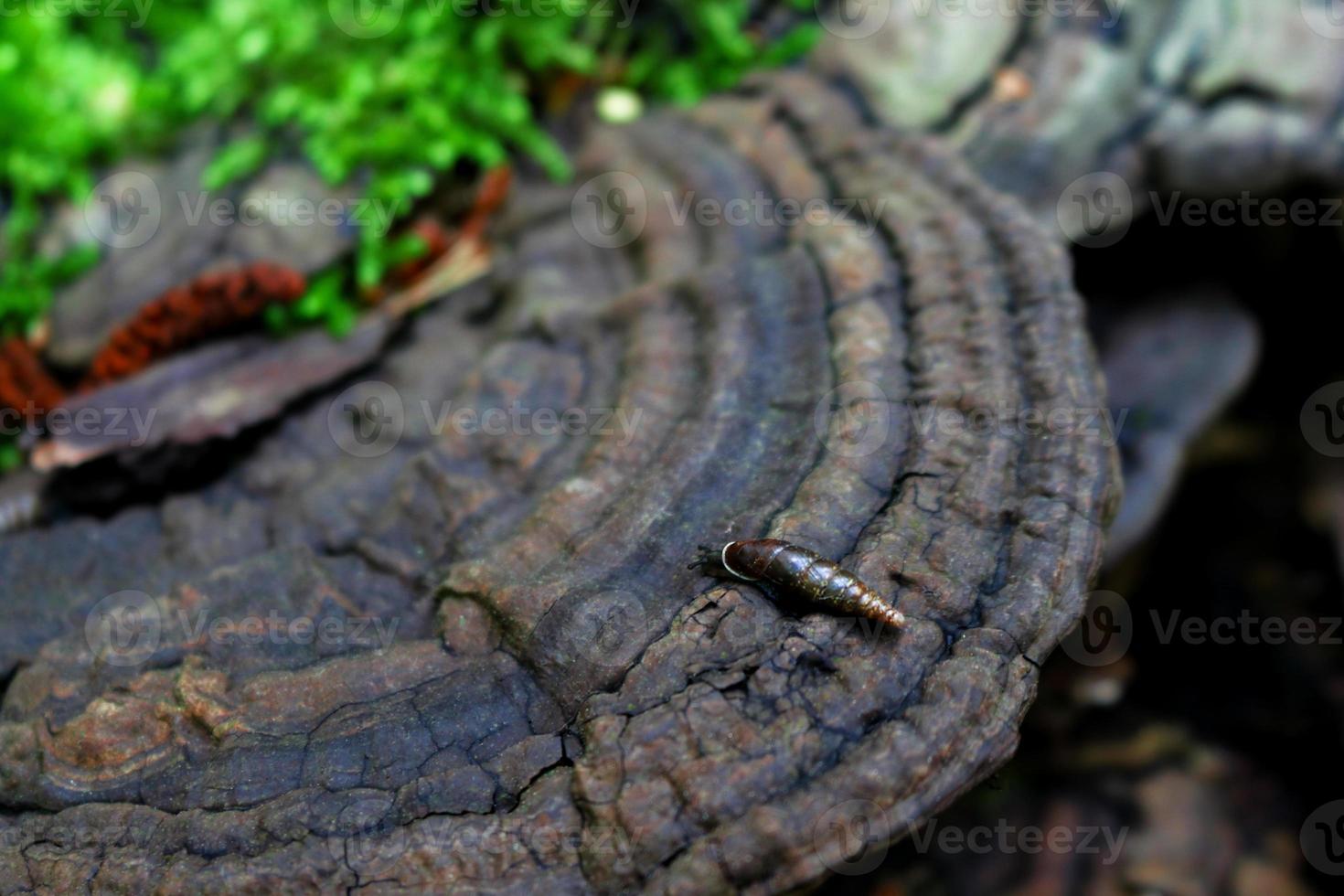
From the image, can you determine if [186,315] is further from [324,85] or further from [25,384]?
[324,85]

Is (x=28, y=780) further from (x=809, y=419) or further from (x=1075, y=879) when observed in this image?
(x=1075, y=879)

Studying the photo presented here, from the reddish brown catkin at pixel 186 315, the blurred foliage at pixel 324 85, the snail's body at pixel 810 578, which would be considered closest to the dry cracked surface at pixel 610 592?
the snail's body at pixel 810 578

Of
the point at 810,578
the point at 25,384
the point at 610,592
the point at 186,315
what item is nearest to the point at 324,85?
the point at 186,315

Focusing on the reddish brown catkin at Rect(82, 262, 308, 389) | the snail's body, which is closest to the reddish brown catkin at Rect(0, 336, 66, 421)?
the reddish brown catkin at Rect(82, 262, 308, 389)

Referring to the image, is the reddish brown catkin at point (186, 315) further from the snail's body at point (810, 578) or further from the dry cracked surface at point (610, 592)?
the snail's body at point (810, 578)

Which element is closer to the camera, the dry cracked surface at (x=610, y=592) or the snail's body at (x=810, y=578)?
the dry cracked surface at (x=610, y=592)

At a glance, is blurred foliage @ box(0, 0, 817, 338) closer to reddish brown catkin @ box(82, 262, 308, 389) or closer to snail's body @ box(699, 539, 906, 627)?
reddish brown catkin @ box(82, 262, 308, 389)
